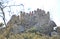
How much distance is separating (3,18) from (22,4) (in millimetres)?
1580

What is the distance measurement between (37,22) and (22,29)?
4.90ft

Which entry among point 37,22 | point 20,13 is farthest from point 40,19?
point 20,13

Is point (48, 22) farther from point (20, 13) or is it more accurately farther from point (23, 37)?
point (23, 37)

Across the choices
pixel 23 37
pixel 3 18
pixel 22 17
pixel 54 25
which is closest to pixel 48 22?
pixel 54 25

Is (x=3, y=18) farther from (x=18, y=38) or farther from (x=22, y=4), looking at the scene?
(x=18, y=38)

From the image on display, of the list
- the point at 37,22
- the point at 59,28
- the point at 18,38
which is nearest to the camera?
the point at 18,38

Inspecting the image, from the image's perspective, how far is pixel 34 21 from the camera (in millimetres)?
16422

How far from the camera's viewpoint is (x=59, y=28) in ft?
49.5

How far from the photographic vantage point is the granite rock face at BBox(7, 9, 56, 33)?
50.1 feet

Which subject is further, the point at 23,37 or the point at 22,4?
the point at 22,4

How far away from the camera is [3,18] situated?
49.6ft

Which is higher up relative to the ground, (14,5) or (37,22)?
(14,5)

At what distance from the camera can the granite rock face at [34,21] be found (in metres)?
15.3

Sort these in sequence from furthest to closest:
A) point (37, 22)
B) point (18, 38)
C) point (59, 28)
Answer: point (37, 22) < point (59, 28) < point (18, 38)
